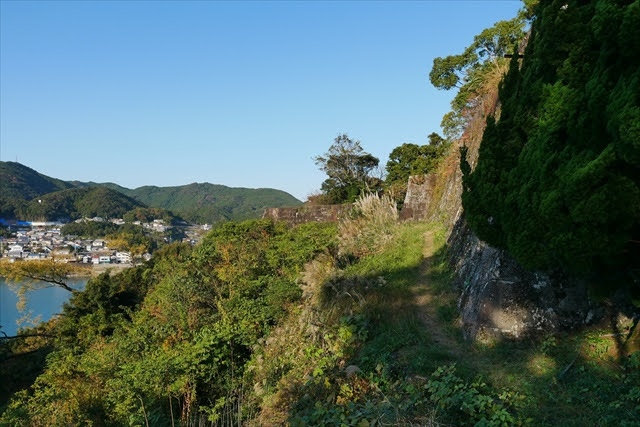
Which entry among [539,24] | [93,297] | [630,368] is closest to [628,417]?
[630,368]

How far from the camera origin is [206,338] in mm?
5809

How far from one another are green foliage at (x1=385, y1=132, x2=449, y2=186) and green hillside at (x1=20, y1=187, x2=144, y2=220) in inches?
3398

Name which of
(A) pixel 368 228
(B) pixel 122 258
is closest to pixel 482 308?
(A) pixel 368 228

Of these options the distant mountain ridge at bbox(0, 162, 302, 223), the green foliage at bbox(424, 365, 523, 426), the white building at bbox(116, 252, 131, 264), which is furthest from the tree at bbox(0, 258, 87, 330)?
the distant mountain ridge at bbox(0, 162, 302, 223)

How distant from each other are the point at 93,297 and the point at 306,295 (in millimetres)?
14389

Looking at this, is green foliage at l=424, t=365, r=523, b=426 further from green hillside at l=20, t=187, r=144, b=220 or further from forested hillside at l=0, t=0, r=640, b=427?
green hillside at l=20, t=187, r=144, b=220

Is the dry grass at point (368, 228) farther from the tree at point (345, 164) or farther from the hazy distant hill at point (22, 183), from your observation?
the hazy distant hill at point (22, 183)

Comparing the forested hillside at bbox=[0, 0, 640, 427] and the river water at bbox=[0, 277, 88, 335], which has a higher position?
the forested hillside at bbox=[0, 0, 640, 427]

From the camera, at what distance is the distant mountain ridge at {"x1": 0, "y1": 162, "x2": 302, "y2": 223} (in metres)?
96.4

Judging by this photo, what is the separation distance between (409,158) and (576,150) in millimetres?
16916

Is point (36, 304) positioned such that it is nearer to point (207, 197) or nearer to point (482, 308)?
point (482, 308)

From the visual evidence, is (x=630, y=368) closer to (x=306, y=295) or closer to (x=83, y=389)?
(x=306, y=295)

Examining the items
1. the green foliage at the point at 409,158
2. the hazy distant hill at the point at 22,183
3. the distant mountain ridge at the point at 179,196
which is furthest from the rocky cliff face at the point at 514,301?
the hazy distant hill at the point at 22,183

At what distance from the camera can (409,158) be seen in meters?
19.3
